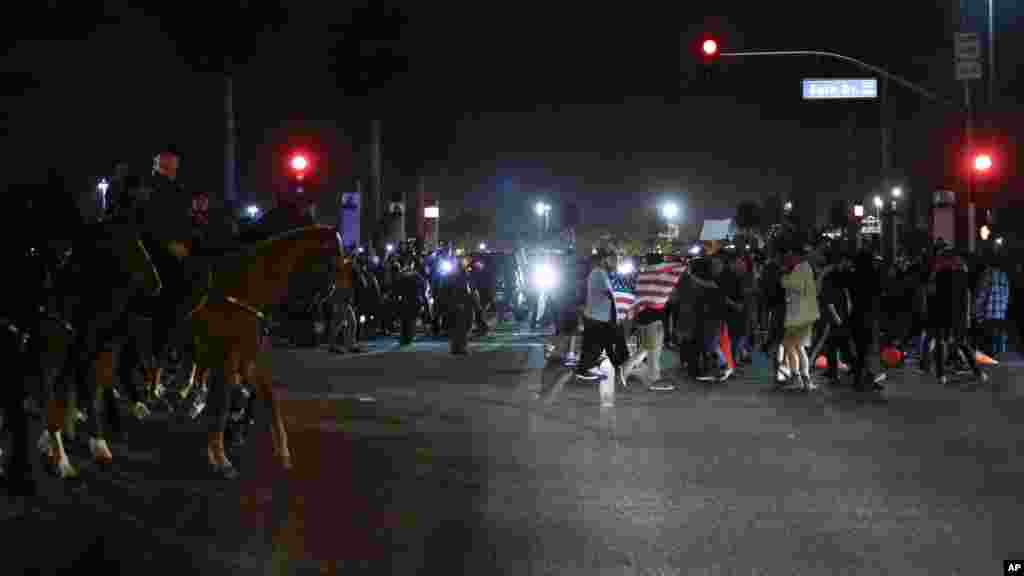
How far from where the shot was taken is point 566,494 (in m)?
9.62

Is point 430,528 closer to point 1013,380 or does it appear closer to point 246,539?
point 246,539

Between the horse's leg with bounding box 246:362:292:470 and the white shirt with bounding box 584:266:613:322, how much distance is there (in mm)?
7312

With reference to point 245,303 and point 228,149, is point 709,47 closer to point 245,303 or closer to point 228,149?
point 228,149

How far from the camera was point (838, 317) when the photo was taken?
17.2m

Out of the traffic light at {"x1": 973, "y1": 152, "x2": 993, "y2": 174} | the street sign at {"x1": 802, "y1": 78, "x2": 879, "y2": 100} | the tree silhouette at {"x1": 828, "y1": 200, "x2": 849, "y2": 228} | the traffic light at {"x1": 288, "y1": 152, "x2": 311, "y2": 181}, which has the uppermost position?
the tree silhouette at {"x1": 828, "y1": 200, "x2": 849, "y2": 228}

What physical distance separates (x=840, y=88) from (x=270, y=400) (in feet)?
69.2

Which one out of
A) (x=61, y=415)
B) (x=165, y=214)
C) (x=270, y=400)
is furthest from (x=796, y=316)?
(x=61, y=415)

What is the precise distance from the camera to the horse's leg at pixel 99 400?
35.4 feet

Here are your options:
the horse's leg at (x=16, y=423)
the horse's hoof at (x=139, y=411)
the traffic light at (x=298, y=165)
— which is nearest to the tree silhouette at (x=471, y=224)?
the traffic light at (x=298, y=165)

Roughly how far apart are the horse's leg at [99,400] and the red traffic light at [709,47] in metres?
15.7

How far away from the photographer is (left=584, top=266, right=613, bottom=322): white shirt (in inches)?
691

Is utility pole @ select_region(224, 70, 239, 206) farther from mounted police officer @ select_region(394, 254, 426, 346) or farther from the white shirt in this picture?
the white shirt

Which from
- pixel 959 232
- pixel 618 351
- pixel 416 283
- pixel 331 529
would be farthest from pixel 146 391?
pixel 959 232

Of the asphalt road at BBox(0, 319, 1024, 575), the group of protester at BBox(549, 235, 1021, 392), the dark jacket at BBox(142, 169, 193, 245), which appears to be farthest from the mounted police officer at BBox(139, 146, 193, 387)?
the group of protester at BBox(549, 235, 1021, 392)
